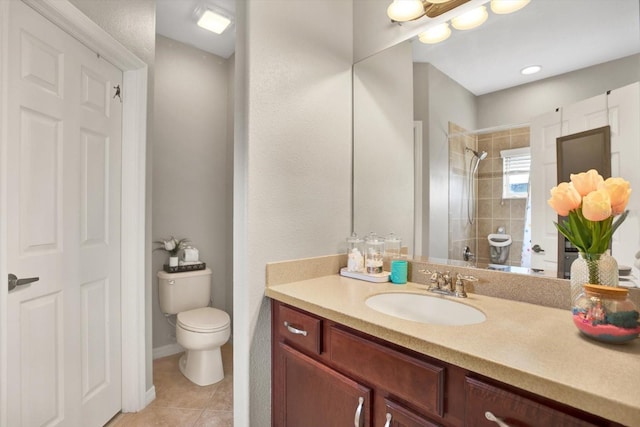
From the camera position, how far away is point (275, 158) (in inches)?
53.3

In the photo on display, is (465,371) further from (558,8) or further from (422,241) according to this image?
(558,8)

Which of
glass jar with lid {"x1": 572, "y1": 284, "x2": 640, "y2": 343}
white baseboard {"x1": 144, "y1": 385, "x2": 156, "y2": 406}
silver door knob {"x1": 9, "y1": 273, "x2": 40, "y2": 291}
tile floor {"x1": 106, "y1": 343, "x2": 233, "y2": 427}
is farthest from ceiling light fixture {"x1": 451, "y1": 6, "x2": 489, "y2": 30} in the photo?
white baseboard {"x1": 144, "y1": 385, "x2": 156, "y2": 406}

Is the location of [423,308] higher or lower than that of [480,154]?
lower

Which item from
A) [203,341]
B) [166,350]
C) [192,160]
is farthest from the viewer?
[192,160]

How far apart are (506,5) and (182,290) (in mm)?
2637

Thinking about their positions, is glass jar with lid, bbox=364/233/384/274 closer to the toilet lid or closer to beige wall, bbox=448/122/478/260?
beige wall, bbox=448/122/478/260

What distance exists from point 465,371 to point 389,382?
0.23 meters

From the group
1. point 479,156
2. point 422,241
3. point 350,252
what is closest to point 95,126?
point 350,252

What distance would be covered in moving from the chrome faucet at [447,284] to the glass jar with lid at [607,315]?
1.34 feet

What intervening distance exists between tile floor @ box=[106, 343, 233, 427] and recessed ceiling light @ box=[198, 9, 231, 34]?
109 inches

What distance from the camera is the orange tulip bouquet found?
0.80 metres

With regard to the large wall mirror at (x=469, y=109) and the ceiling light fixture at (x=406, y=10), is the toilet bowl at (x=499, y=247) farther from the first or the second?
the ceiling light fixture at (x=406, y=10)

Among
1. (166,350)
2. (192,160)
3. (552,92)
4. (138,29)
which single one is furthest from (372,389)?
(192,160)

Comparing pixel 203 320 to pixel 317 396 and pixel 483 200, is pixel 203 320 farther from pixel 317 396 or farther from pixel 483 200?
pixel 483 200
